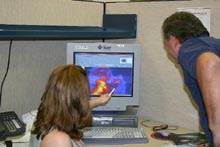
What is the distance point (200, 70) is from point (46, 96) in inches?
21.7

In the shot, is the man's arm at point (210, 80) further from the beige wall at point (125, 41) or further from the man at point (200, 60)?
the beige wall at point (125, 41)

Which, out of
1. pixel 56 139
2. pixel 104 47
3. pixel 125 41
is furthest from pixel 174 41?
pixel 56 139

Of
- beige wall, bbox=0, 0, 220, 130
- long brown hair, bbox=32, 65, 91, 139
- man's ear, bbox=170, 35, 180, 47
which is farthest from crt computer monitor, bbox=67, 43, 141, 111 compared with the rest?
long brown hair, bbox=32, 65, 91, 139

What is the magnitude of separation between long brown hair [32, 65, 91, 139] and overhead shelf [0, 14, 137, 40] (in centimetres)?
36

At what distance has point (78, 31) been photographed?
5.74 ft

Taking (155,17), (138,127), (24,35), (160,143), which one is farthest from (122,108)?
(24,35)

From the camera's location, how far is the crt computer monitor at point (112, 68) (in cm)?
180

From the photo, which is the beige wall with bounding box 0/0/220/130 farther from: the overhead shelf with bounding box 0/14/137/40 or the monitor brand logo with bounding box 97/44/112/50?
the monitor brand logo with bounding box 97/44/112/50

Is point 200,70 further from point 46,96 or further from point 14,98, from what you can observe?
point 14,98

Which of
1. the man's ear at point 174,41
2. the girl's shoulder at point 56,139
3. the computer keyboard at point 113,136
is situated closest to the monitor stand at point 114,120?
the computer keyboard at point 113,136

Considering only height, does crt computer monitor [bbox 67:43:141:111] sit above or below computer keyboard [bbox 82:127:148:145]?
above

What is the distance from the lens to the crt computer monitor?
70.9 inches

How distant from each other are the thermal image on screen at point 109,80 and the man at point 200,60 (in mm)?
361

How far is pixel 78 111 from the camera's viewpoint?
1.22 meters
